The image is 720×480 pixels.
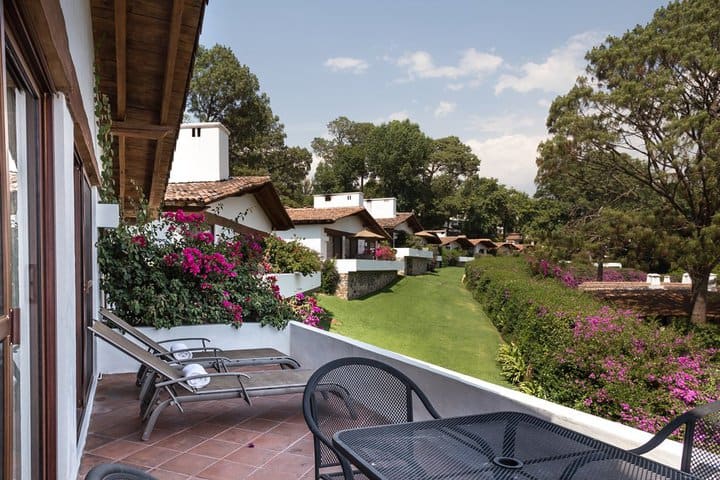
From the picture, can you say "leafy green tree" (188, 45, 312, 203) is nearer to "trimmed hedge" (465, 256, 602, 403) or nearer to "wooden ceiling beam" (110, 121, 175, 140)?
"trimmed hedge" (465, 256, 602, 403)

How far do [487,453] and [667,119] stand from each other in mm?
15724

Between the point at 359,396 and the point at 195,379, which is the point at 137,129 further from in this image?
the point at 359,396

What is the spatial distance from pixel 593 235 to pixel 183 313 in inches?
533

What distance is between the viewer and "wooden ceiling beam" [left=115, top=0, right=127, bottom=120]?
400cm

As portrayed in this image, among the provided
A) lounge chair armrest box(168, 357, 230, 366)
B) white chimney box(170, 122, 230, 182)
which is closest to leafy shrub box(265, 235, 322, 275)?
white chimney box(170, 122, 230, 182)

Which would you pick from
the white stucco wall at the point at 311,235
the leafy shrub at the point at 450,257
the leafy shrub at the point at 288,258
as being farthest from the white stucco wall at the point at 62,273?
the leafy shrub at the point at 450,257

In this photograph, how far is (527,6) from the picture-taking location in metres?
12.2

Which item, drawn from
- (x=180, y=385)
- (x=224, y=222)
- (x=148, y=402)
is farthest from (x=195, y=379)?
(x=224, y=222)

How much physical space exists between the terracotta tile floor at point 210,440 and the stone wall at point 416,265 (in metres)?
27.8

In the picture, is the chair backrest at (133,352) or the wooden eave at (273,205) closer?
the chair backrest at (133,352)

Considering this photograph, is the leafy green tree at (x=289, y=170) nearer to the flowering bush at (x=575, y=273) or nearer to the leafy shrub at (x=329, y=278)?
the leafy shrub at (x=329, y=278)

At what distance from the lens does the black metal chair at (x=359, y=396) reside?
263cm

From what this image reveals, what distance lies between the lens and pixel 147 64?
5.13 metres

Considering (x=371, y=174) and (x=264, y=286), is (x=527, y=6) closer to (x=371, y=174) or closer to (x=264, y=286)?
(x=264, y=286)
